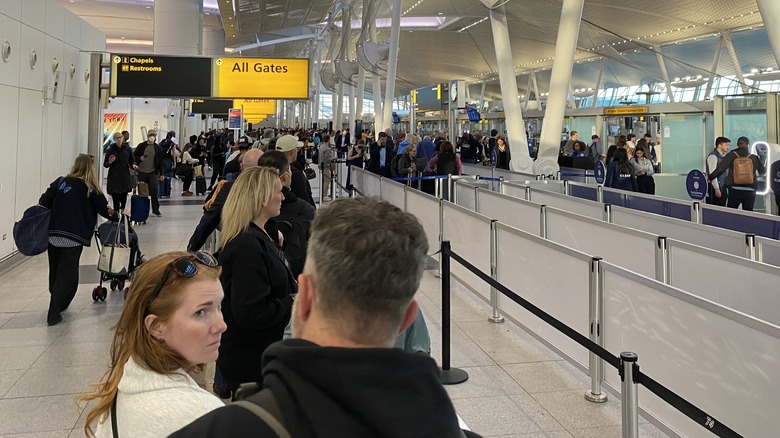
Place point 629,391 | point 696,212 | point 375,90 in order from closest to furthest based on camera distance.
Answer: point 629,391 < point 696,212 < point 375,90

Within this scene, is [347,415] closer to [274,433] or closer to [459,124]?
[274,433]

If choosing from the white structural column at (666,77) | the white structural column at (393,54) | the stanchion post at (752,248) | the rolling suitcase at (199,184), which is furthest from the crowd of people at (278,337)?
the white structural column at (666,77)

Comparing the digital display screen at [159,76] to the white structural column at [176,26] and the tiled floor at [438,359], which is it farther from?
the white structural column at [176,26]

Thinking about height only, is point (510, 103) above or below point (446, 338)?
above

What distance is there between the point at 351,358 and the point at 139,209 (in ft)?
45.6

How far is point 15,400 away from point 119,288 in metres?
3.58

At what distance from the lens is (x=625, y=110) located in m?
23.4

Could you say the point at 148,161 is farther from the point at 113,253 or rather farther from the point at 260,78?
the point at 113,253

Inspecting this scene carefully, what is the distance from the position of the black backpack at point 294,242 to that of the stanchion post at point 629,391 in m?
2.35

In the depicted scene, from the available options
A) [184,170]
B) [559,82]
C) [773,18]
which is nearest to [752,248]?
[773,18]

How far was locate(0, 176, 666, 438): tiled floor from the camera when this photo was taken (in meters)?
4.76

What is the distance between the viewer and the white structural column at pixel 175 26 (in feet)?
76.2

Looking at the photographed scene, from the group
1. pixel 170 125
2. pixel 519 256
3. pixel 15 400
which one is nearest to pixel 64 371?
pixel 15 400

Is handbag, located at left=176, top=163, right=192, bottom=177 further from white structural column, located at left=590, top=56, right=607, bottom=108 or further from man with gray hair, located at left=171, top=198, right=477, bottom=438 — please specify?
white structural column, located at left=590, top=56, right=607, bottom=108
